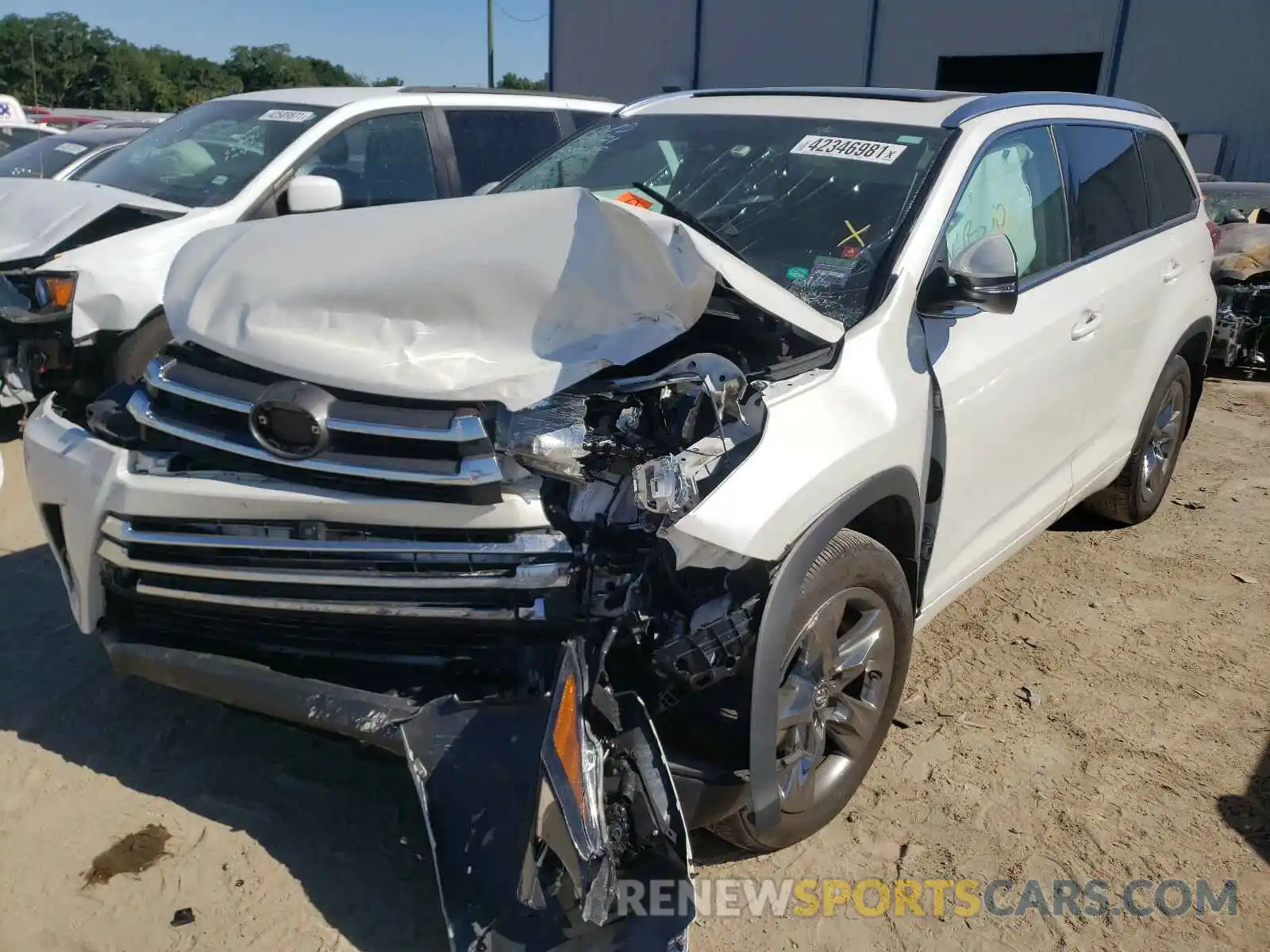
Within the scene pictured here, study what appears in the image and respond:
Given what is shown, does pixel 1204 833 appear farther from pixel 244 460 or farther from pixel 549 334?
pixel 244 460

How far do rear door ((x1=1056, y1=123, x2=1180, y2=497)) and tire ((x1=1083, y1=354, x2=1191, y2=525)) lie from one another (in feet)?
0.53

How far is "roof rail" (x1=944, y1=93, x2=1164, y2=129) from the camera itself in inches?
133

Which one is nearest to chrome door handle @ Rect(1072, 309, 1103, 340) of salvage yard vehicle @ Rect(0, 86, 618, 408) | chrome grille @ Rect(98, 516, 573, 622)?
chrome grille @ Rect(98, 516, 573, 622)

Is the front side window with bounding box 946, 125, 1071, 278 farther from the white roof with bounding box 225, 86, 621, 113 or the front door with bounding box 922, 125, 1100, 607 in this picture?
the white roof with bounding box 225, 86, 621, 113

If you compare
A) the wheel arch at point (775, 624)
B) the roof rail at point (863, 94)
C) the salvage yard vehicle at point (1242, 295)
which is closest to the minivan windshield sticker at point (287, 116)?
the roof rail at point (863, 94)

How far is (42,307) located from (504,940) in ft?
14.7

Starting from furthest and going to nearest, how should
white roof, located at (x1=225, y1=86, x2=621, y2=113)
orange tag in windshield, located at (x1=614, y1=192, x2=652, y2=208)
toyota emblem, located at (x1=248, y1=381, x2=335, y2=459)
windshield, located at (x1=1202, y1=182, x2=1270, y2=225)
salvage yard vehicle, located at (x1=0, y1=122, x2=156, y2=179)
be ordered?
windshield, located at (x1=1202, y1=182, x2=1270, y2=225) < salvage yard vehicle, located at (x1=0, y1=122, x2=156, y2=179) < white roof, located at (x1=225, y1=86, x2=621, y2=113) < orange tag in windshield, located at (x1=614, y1=192, x2=652, y2=208) < toyota emblem, located at (x1=248, y1=381, x2=335, y2=459)

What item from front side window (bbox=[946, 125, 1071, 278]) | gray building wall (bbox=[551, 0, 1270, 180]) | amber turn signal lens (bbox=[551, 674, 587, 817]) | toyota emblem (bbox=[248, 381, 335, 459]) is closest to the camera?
amber turn signal lens (bbox=[551, 674, 587, 817])

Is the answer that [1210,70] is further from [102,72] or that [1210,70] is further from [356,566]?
[102,72]

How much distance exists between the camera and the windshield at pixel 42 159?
7.75 metres

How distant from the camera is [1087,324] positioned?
370 cm

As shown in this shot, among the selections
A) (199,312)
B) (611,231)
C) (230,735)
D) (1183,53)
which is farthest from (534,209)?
(1183,53)

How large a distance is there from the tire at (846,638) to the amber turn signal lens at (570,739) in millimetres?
440

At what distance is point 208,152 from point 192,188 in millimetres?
406
